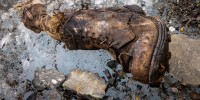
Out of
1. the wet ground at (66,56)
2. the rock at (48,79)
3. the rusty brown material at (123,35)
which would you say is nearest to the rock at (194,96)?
the wet ground at (66,56)

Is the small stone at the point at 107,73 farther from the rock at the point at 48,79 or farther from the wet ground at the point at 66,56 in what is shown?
the rock at the point at 48,79

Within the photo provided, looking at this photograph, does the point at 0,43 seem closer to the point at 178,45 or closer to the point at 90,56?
the point at 90,56

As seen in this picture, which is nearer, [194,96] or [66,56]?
[194,96]

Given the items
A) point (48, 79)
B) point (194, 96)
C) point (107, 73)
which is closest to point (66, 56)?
point (48, 79)

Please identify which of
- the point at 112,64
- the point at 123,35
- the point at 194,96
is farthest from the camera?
the point at 112,64

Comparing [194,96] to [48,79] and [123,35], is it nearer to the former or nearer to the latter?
[123,35]
